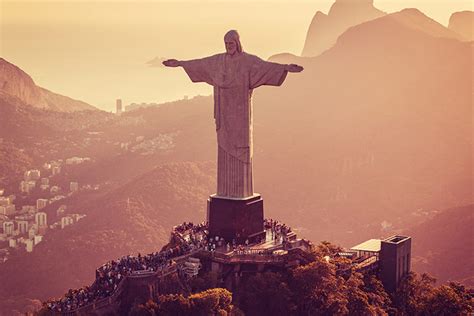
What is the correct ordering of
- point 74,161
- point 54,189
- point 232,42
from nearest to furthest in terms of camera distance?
point 232,42 → point 54,189 → point 74,161

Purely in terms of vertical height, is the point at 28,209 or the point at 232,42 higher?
the point at 232,42

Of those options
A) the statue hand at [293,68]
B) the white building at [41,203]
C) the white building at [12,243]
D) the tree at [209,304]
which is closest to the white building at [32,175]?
the white building at [41,203]

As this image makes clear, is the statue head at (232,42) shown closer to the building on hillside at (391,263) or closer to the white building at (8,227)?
the building on hillside at (391,263)

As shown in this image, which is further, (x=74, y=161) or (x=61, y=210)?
(x=74, y=161)

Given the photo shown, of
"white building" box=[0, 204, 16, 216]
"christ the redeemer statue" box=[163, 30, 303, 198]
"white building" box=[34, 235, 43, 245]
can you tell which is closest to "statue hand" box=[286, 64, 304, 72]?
"christ the redeemer statue" box=[163, 30, 303, 198]

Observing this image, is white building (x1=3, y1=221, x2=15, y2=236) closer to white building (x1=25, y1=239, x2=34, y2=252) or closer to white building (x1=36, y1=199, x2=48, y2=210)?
white building (x1=25, y1=239, x2=34, y2=252)

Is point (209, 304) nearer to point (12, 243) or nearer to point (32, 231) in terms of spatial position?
point (12, 243)

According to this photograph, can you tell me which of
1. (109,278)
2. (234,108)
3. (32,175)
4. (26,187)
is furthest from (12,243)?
(109,278)

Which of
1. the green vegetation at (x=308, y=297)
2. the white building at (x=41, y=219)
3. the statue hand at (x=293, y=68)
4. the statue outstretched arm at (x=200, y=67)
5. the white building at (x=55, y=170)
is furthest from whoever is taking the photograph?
the white building at (x=55, y=170)
